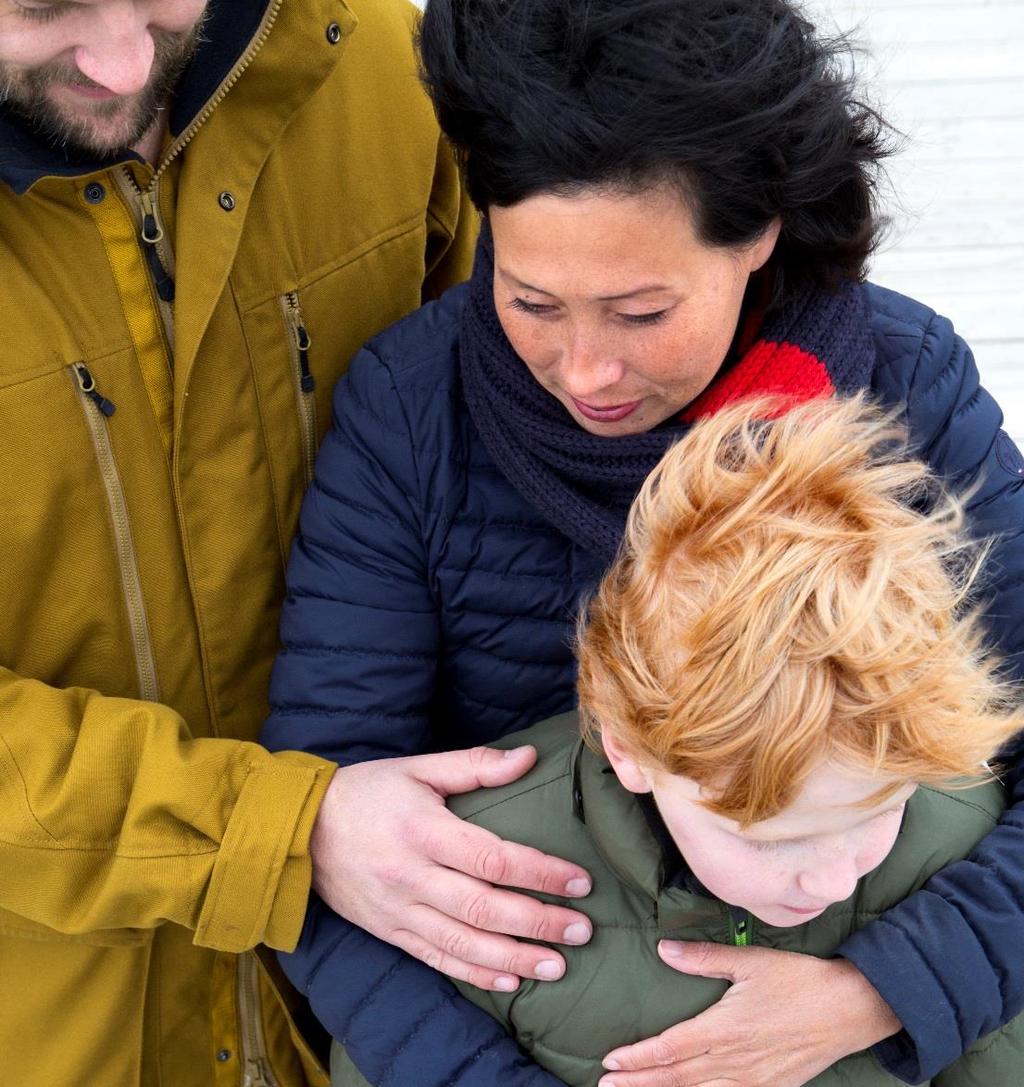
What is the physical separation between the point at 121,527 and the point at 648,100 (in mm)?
697

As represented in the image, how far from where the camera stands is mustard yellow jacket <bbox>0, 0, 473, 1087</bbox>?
1.50 metres

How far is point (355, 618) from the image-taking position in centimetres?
162

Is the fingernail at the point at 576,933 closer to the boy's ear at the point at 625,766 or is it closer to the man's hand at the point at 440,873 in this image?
the man's hand at the point at 440,873

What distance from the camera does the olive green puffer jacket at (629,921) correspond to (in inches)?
55.7

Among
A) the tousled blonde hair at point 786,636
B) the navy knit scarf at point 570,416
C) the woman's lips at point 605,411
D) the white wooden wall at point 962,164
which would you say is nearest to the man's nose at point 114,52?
the navy knit scarf at point 570,416

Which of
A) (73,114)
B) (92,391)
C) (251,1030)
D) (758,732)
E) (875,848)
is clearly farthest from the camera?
(251,1030)

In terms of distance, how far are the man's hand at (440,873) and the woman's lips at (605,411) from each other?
346mm

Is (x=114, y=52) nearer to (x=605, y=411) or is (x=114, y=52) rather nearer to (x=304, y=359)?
(x=304, y=359)

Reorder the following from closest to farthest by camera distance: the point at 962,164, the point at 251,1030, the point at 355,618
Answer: the point at 355,618 < the point at 251,1030 < the point at 962,164

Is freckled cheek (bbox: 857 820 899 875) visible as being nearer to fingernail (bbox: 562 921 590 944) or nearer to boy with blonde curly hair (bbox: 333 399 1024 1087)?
boy with blonde curly hair (bbox: 333 399 1024 1087)

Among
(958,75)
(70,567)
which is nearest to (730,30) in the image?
(70,567)

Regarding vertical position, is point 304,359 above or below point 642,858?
above

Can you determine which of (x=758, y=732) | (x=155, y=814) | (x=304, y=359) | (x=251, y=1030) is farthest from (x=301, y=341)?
(x=251, y=1030)

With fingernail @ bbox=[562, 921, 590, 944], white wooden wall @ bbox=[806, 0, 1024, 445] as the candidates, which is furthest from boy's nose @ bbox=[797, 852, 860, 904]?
white wooden wall @ bbox=[806, 0, 1024, 445]
